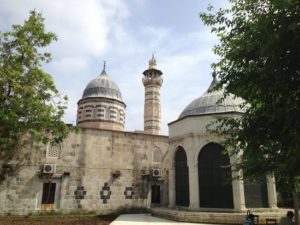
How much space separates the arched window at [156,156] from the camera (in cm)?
2145

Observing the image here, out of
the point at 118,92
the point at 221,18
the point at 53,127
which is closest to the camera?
the point at 221,18

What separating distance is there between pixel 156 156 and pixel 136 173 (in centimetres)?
221

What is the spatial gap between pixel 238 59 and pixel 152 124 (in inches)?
1236

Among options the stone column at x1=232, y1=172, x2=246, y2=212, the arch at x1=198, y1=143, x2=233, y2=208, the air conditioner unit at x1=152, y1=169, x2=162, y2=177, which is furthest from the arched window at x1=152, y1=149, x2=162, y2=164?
the stone column at x1=232, y1=172, x2=246, y2=212

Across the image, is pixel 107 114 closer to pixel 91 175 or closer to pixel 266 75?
pixel 91 175

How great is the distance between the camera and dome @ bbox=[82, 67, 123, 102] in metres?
33.7

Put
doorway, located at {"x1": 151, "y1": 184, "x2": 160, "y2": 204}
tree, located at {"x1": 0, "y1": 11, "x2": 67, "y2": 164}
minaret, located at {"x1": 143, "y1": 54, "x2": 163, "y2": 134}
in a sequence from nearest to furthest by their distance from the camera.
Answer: tree, located at {"x1": 0, "y1": 11, "x2": 67, "y2": 164} → doorway, located at {"x1": 151, "y1": 184, "x2": 160, "y2": 204} → minaret, located at {"x1": 143, "y1": 54, "x2": 163, "y2": 134}

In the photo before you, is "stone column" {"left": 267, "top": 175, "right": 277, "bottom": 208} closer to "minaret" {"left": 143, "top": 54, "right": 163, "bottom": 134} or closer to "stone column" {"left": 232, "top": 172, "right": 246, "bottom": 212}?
"stone column" {"left": 232, "top": 172, "right": 246, "bottom": 212}

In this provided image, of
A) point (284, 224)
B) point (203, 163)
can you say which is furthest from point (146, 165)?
point (284, 224)

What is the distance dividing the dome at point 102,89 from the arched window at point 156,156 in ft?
45.7

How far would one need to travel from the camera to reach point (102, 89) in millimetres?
34000

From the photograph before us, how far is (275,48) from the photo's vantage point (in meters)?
5.41

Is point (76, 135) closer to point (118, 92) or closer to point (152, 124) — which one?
point (118, 92)

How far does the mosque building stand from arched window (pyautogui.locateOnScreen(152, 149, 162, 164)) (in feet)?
0.25
